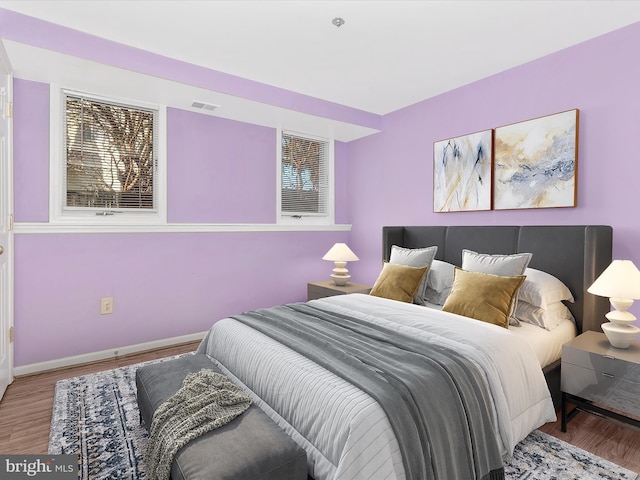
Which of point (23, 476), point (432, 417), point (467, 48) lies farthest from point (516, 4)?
point (23, 476)

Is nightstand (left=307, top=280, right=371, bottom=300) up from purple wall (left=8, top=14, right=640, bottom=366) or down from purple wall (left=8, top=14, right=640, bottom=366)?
down

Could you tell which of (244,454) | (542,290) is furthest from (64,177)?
(542,290)

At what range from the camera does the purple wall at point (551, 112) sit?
2.44 meters

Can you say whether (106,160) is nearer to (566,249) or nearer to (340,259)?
(340,259)

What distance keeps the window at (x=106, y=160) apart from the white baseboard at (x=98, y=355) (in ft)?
3.93

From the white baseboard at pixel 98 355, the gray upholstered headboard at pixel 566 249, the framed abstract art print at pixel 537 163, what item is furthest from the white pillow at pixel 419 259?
the white baseboard at pixel 98 355

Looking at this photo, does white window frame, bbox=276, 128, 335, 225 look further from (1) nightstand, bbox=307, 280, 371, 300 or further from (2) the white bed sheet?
(2) the white bed sheet

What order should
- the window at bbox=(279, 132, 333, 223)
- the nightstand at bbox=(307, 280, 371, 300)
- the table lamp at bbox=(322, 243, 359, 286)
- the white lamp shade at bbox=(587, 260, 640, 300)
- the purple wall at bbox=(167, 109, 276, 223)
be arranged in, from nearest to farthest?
the white lamp shade at bbox=(587, 260, 640, 300) < the purple wall at bbox=(167, 109, 276, 223) < the nightstand at bbox=(307, 280, 371, 300) < the table lamp at bbox=(322, 243, 359, 286) < the window at bbox=(279, 132, 333, 223)

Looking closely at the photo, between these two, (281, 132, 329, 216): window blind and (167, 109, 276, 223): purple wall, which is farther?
(281, 132, 329, 216): window blind

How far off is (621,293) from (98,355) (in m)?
3.92

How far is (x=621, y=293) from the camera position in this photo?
80.0 inches

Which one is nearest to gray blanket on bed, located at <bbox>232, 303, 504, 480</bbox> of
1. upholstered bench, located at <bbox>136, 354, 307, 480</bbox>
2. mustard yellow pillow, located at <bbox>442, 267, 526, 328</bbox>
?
upholstered bench, located at <bbox>136, 354, 307, 480</bbox>

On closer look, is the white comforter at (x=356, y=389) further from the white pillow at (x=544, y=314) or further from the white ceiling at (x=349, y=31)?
the white ceiling at (x=349, y=31)

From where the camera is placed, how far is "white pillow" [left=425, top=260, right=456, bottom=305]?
119 inches
